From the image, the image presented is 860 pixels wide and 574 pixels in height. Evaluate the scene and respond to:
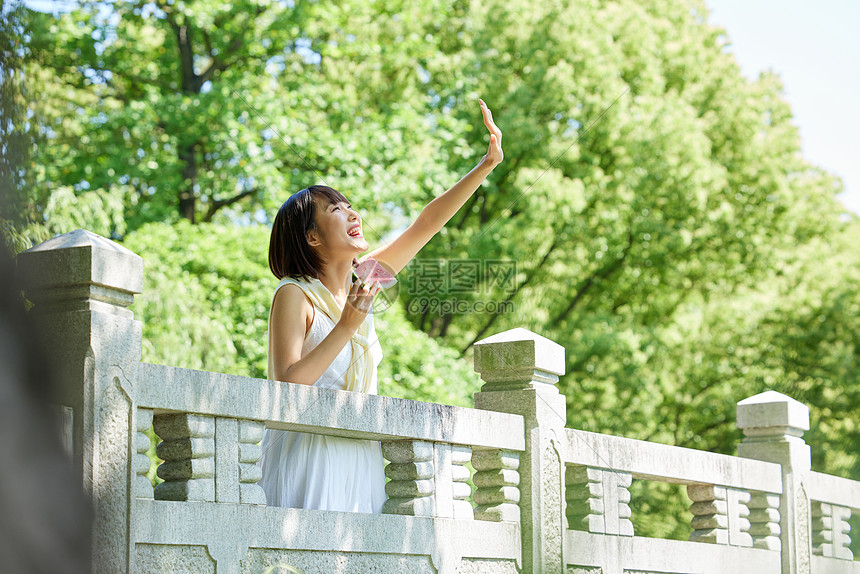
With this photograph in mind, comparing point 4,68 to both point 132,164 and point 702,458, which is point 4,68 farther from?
point 132,164

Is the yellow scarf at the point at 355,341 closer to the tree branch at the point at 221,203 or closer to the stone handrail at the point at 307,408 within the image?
the stone handrail at the point at 307,408

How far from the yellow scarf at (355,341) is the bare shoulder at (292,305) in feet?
0.08

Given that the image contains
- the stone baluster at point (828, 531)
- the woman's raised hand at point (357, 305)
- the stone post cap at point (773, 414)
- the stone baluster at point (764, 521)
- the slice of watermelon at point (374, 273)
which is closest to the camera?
the woman's raised hand at point (357, 305)

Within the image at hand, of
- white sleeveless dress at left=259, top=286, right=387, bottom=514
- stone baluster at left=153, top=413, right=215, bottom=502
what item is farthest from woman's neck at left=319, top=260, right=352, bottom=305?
stone baluster at left=153, top=413, right=215, bottom=502

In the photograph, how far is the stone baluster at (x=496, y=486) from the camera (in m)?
4.25

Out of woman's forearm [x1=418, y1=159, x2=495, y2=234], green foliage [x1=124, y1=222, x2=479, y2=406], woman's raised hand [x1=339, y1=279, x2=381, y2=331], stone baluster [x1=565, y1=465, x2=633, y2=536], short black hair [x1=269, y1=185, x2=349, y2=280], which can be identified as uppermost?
green foliage [x1=124, y1=222, x2=479, y2=406]

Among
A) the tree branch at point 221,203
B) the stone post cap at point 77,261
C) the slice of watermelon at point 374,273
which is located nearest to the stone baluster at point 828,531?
the slice of watermelon at point 374,273

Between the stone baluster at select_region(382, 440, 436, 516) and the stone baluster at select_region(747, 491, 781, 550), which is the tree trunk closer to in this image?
the stone baluster at select_region(747, 491, 781, 550)

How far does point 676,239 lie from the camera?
45.2 ft

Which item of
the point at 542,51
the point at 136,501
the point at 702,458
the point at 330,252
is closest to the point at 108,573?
the point at 136,501

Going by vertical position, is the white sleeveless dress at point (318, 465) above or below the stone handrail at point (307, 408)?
below

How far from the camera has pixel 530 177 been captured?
13383 millimetres

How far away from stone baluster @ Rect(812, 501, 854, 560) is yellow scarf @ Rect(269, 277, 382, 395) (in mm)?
4119

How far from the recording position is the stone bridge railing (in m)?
2.76
